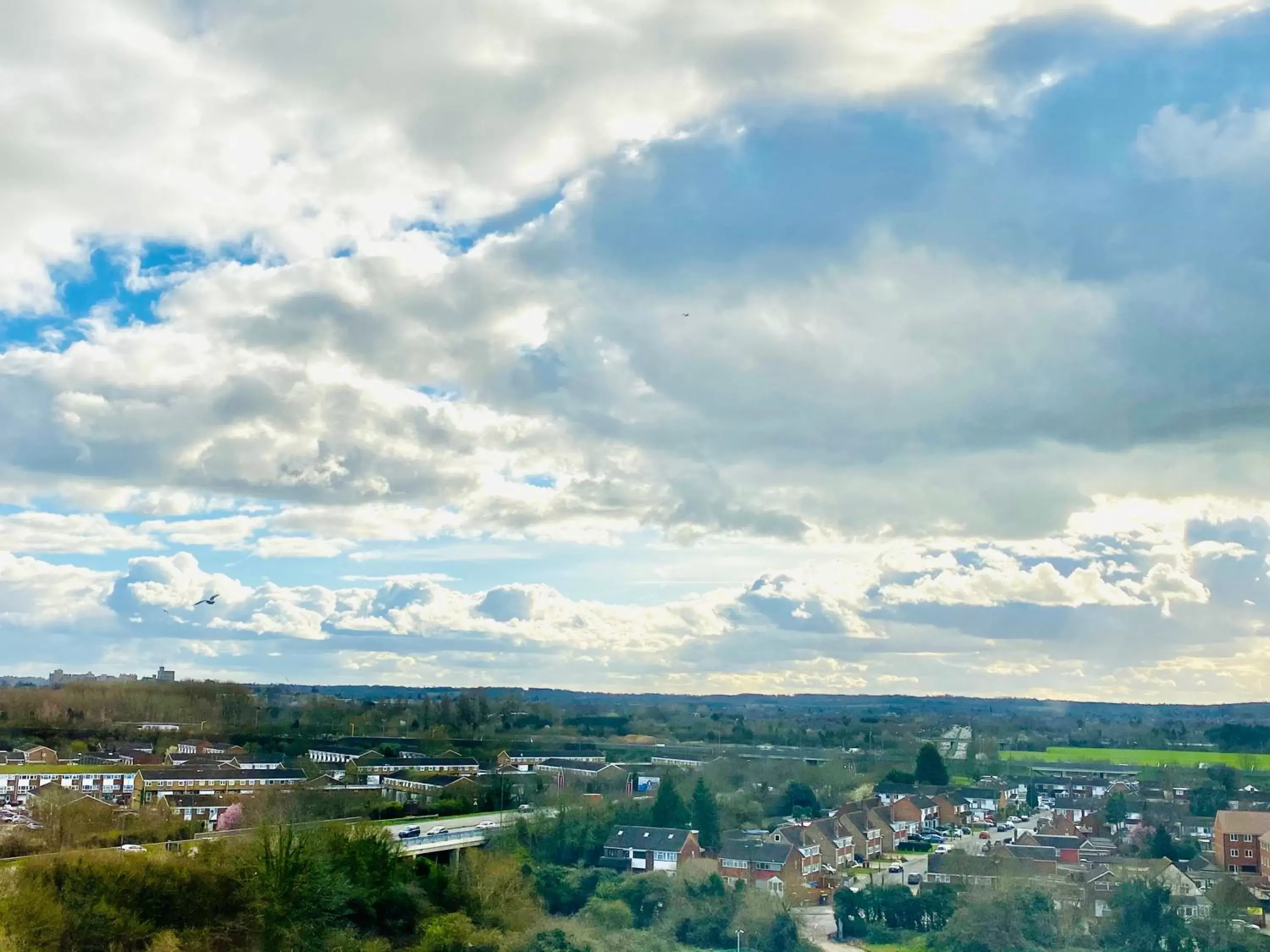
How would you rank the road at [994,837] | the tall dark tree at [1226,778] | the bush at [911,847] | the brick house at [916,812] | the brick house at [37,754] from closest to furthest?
the road at [994,837] < the tall dark tree at [1226,778] < the bush at [911,847] < the brick house at [916,812] < the brick house at [37,754]

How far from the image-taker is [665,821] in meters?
27.4

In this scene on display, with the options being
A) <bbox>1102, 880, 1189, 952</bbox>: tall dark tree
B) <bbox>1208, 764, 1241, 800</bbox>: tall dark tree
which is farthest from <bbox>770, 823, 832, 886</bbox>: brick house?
<bbox>1208, 764, 1241, 800</bbox>: tall dark tree

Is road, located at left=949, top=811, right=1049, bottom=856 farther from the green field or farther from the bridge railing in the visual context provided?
the bridge railing

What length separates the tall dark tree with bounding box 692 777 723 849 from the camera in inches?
1057

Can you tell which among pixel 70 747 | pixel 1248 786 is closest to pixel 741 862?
pixel 1248 786

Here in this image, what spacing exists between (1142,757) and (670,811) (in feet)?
78.3

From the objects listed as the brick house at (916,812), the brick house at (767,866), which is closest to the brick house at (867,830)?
the brick house at (916,812)

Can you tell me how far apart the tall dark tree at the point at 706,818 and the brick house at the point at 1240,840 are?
428 inches

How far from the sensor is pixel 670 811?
27.7 meters

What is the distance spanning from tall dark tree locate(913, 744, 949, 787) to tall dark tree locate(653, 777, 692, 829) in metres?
13.8

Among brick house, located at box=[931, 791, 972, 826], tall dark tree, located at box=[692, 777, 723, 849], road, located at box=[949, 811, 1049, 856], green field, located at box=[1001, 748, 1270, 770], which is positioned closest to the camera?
tall dark tree, located at box=[692, 777, 723, 849]

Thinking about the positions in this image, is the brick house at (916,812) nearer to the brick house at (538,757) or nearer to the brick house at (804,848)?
the brick house at (804,848)

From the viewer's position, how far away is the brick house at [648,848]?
25.2 meters

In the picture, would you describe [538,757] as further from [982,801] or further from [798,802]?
[982,801]
